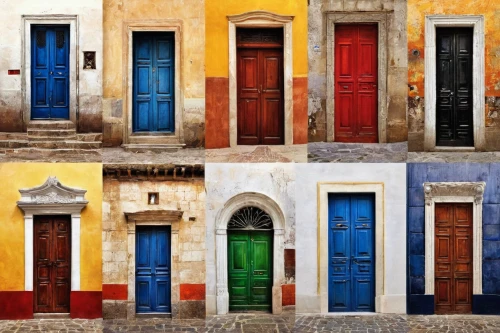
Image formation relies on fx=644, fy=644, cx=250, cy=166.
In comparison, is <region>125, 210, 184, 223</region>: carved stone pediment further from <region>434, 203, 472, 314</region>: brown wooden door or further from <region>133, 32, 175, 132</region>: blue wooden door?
<region>434, 203, 472, 314</region>: brown wooden door

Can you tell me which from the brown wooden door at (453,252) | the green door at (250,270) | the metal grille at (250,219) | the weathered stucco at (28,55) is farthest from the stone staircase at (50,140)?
the brown wooden door at (453,252)

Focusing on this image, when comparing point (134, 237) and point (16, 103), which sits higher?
point (16, 103)

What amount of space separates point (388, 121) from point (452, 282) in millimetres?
3281

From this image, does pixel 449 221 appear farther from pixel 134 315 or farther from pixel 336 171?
pixel 134 315

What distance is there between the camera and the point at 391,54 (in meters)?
12.1

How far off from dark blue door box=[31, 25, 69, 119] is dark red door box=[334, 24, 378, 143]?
204 inches

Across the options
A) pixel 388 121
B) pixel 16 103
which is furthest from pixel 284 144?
pixel 16 103

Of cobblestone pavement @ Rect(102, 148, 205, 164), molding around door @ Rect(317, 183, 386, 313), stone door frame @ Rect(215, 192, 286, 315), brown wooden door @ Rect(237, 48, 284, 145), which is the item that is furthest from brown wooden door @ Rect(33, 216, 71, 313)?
molding around door @ Rect(317, 183, 386, 313)

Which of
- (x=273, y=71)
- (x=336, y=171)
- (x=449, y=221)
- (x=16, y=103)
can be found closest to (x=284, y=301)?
(x=336, y=171)

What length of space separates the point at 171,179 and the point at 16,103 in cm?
326

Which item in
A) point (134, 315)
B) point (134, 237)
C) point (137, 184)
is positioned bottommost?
point (134, 315)

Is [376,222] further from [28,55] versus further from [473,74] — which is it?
[28,55]

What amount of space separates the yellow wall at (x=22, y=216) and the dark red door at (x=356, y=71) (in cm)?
475

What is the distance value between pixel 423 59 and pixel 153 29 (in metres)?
5.12
